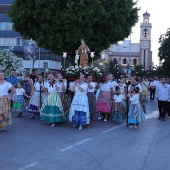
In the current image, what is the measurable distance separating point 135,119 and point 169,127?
148 cm

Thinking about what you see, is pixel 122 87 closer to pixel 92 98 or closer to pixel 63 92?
pixel 92 98

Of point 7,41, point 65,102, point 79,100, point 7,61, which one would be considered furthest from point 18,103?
point 7,41

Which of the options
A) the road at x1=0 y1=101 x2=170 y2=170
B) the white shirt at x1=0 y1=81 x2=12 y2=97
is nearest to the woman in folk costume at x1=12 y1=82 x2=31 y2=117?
the road at x1=0 y1=101 x2=170 y2=170

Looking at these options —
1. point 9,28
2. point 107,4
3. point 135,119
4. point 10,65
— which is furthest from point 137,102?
point 9,28

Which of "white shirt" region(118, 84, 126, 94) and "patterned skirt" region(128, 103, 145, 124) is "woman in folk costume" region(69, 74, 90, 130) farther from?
"white shirt" region(118, 84, 126, 94)

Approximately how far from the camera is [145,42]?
133m

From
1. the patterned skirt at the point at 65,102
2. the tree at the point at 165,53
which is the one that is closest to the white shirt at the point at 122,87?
the patterned skirt at the point at 65,102

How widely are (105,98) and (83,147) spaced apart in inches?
201

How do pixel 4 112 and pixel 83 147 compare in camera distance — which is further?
pixel 4 112

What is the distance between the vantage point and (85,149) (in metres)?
8.20

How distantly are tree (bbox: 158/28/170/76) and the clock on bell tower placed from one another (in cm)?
7034

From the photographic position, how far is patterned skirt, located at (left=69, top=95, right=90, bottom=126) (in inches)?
442

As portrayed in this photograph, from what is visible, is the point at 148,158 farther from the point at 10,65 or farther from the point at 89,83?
the point at 10,65

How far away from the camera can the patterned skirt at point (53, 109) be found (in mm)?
11461
